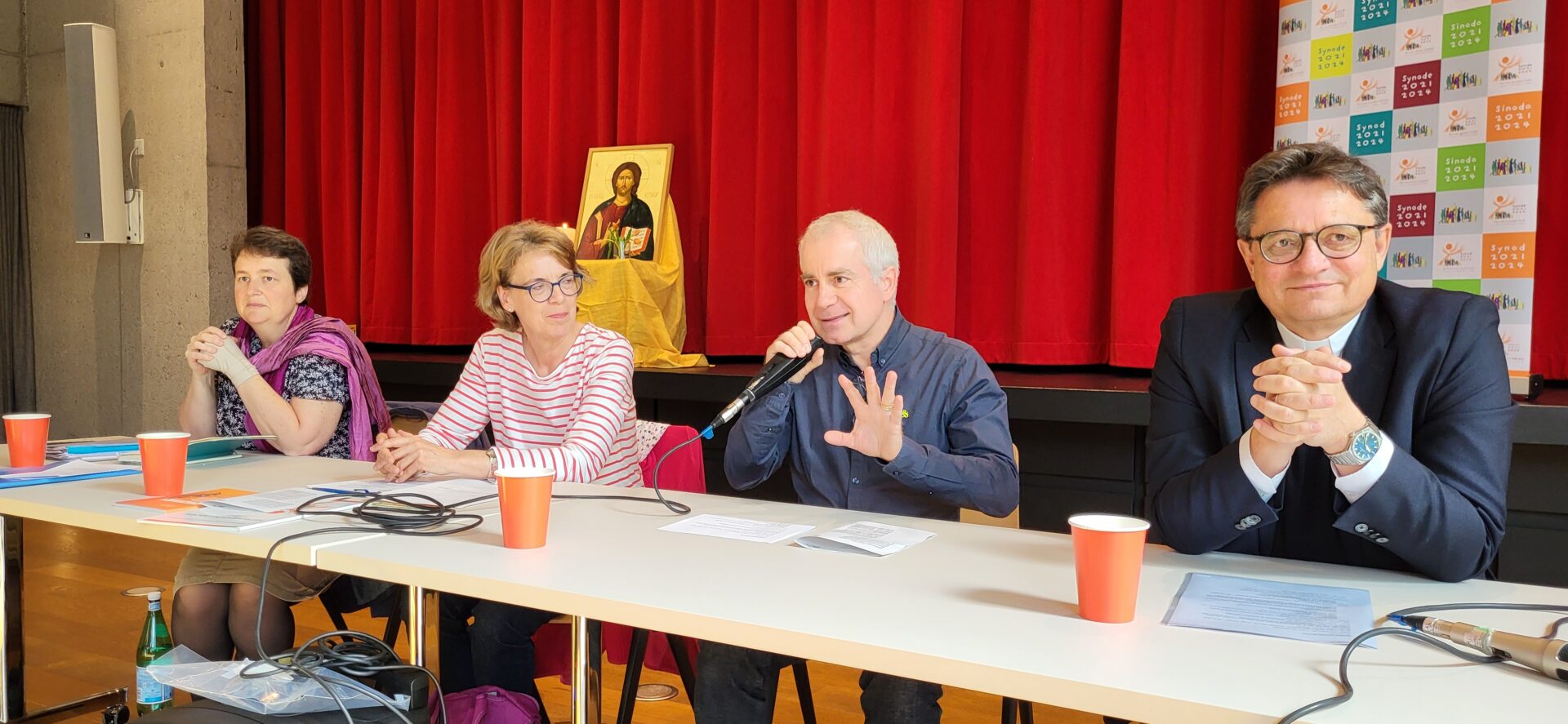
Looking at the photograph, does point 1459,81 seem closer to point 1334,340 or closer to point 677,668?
point 1334,340

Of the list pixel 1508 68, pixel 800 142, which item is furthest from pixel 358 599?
pixel 1508 68

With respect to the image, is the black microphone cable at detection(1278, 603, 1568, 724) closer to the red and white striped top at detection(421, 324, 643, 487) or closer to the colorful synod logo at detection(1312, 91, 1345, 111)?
the red and white striped top at detection(421, 324, 643, 487)

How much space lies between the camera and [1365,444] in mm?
1185

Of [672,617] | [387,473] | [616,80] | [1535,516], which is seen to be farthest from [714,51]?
[672,617]

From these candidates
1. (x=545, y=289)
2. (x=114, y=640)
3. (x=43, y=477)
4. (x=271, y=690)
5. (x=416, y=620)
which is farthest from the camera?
(x=114, y=640)

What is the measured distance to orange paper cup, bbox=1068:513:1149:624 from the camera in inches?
39.3

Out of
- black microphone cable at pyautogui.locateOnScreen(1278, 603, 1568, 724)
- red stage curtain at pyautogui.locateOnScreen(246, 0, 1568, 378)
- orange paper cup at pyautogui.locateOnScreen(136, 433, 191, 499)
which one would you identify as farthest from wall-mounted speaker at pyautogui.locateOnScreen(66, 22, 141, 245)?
black microphone cable at pyautogui.locateOnScreen(1278, 603, 1568, 724)

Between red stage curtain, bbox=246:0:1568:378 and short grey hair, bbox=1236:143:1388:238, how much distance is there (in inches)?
70.3

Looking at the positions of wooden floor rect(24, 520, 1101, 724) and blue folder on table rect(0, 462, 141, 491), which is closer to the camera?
blue folder on table rect(0, 462, 141, 491)

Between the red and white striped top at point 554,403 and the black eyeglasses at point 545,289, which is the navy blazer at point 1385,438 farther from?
the black eyeglasses at point 545,289

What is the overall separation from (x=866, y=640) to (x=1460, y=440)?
2.78 feet

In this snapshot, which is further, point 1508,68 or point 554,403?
point 1508,68

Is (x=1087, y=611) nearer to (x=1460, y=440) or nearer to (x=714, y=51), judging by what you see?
(x=1460, y=440)

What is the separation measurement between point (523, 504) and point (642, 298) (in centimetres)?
246
